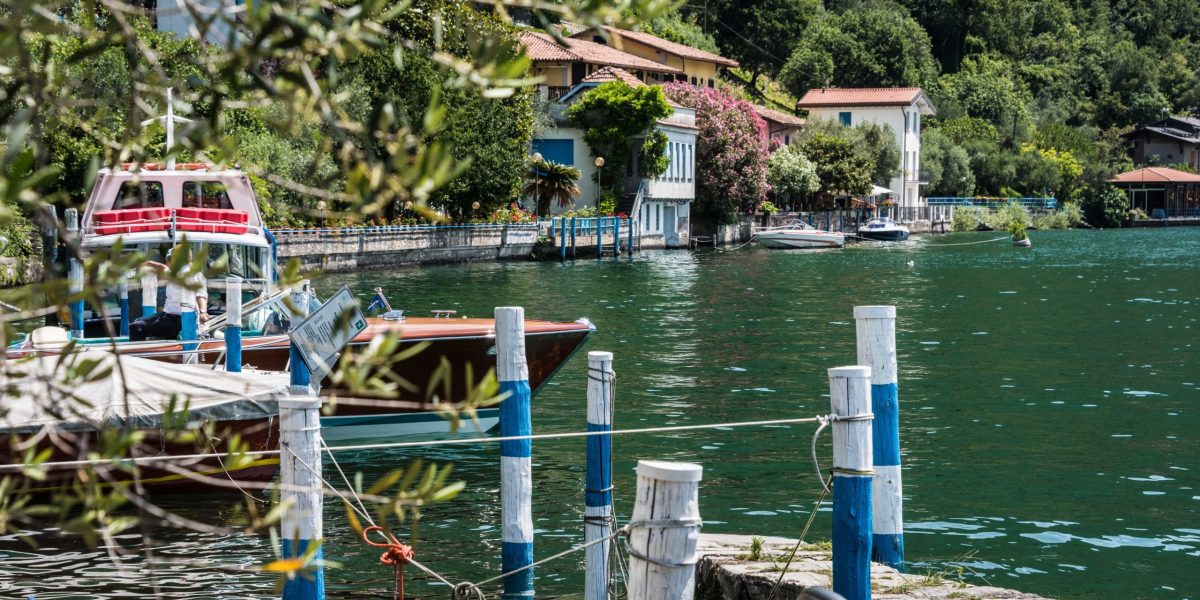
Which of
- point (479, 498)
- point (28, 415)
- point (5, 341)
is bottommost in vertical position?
point (479, 498)

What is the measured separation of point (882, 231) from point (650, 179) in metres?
21.2

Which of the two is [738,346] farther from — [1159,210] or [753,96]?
[1159,210]

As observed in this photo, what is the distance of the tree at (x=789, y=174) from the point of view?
86438 mm

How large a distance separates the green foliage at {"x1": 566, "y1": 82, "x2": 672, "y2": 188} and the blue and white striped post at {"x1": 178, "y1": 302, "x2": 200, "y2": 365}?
5321cm

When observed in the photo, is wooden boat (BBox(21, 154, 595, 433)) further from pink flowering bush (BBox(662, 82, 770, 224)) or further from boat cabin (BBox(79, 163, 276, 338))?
pink flowering bush (BBox(662, 82, 770, 224))

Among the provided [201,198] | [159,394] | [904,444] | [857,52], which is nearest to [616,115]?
[201,198]

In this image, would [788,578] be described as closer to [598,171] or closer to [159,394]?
[159,394]

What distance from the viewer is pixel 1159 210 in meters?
123

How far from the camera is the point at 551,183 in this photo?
2616 inches

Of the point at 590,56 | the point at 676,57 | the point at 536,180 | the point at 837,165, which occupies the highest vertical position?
the point at 676,57

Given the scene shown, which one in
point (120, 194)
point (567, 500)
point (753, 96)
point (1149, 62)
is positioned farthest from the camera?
point (1149, 62)

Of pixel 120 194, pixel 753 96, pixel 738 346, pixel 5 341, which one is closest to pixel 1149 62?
pixel 753 96

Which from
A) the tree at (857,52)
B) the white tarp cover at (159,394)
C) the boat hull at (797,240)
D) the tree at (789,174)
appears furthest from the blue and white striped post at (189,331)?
the tree at (857,52)

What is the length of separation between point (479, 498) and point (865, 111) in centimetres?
9445
